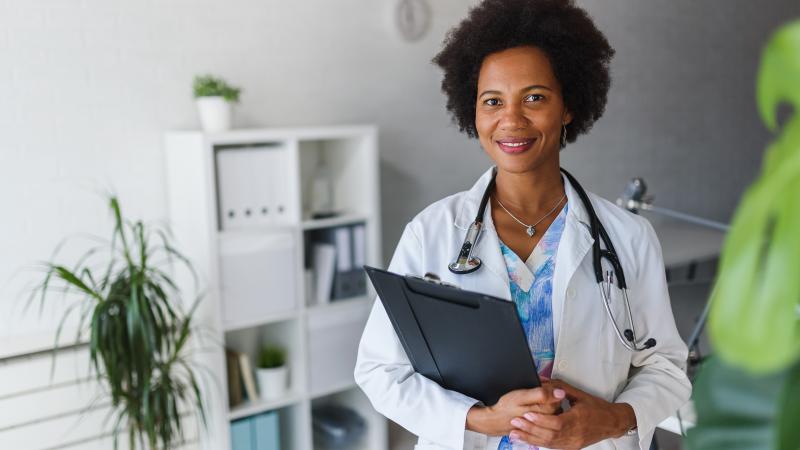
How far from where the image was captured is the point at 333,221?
3.11 metres

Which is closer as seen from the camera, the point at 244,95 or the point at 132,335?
the point at 132,335

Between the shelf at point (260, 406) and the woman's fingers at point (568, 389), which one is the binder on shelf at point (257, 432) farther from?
the woman's fingers at point (568, 389)

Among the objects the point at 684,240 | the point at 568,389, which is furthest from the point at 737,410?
the point at 684,240

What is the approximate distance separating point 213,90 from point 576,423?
2.04 m

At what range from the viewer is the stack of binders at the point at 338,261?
10.3 ft

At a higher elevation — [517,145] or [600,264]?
[517,145]

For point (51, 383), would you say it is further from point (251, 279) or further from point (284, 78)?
point (284, 78)

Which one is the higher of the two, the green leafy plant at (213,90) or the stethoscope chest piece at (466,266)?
the green leafy plant at (213,90)

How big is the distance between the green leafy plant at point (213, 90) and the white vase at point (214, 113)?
3 cm

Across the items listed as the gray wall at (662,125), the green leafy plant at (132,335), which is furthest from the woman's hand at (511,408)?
the gray wall at (662,125)

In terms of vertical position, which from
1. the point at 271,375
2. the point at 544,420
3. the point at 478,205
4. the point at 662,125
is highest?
the point at 662,125

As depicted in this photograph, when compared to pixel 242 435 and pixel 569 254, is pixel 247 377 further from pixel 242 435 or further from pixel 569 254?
pixel 569 254

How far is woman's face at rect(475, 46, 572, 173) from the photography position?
1.52 meters

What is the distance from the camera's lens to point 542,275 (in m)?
1.52
